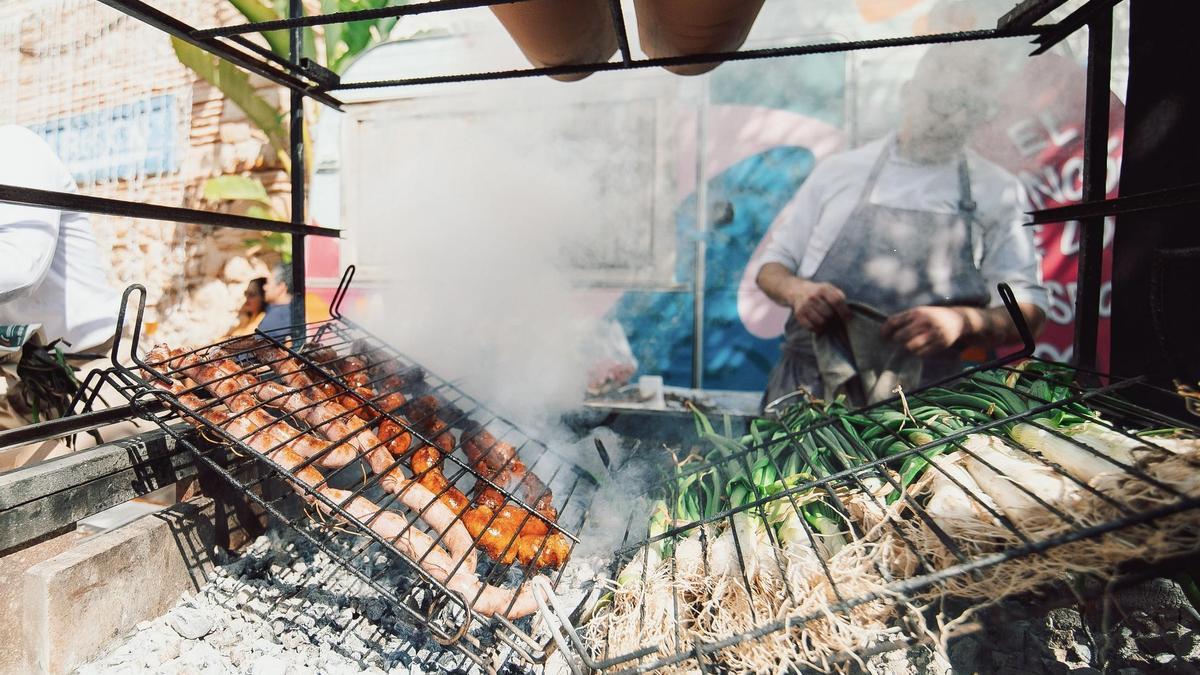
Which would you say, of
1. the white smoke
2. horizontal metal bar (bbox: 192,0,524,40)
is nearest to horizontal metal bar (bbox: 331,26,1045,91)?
horizontal metal bar (bbox: 192,0,524,40)

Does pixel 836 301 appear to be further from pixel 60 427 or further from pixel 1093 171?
A: pixel 60 427

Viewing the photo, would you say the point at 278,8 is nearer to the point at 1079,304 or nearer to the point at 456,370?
the point at 456,370

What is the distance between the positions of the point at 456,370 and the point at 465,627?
240 cm

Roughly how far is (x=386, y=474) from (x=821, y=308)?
3451 millimetres

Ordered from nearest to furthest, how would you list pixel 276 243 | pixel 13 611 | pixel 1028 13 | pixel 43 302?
pixel 13 611
pixel 1028 13
pixel 43 302
pixel 276 243

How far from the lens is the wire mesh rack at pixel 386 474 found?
175 cm

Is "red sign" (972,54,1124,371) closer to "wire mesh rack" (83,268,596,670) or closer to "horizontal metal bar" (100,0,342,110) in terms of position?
"wire mesh rack" (83,268,596,670)

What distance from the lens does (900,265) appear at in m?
4.55

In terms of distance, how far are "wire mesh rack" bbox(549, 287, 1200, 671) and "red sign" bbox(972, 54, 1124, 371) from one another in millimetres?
3352

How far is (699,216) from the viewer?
548 centimetres

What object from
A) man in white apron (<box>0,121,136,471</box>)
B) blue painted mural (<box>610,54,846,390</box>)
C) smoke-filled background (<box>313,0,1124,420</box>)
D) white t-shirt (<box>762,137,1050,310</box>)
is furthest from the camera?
blue painted mural (<box>610,54,846,390</box>)

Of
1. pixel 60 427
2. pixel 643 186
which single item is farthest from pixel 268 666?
pixel 643 186

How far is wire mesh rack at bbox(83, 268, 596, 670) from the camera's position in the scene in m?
1.75

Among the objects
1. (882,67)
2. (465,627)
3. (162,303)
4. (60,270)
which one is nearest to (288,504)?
(465,627)
